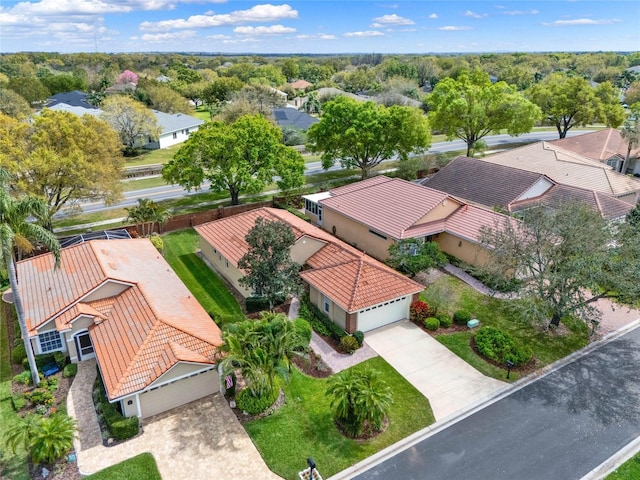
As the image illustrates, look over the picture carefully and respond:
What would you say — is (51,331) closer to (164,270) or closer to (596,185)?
(164,270)

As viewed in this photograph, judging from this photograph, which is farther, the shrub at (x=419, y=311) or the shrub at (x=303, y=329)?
the shrub at (x=419, y=311)

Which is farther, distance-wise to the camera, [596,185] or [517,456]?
[596,185]

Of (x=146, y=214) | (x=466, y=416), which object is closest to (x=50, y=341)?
(x=146, y=214)

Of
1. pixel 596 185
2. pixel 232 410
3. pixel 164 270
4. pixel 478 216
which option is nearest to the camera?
pixel 232 410

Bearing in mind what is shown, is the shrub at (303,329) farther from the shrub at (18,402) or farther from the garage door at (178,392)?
the shrub at (18,402)

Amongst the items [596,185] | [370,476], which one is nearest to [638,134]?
[596,185]

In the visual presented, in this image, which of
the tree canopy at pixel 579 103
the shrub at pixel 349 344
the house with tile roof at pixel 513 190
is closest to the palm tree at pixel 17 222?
the shrub at pixel 349 344
